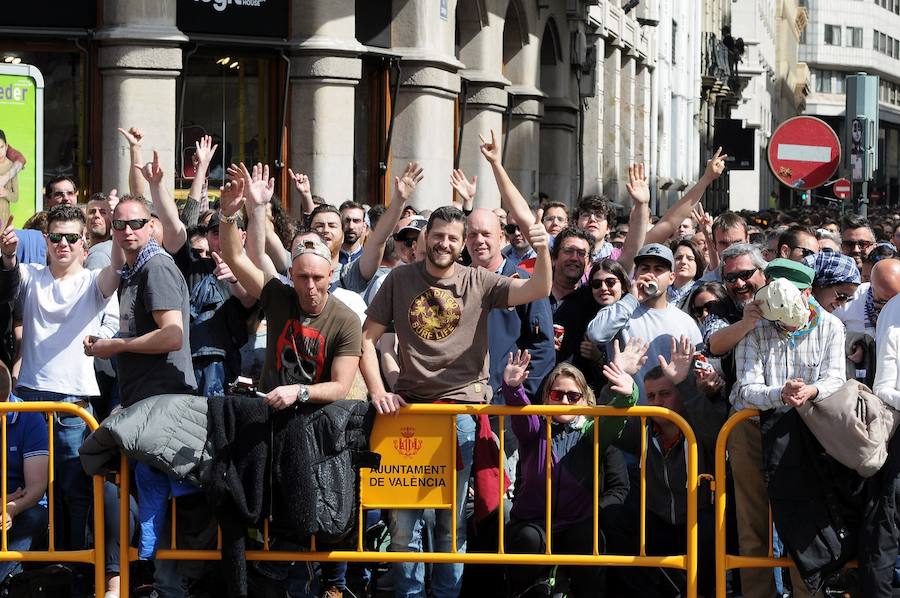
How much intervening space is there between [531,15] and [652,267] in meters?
16.2

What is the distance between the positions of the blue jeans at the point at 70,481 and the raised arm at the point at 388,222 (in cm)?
212

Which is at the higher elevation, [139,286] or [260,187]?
[260,187]

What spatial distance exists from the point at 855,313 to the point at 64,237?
472 centimetres

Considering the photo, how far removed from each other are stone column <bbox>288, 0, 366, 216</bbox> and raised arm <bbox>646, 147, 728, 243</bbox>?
25.1ft

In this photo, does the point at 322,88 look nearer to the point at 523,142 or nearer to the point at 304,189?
the point at 304,189

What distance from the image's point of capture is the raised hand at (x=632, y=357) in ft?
25.7

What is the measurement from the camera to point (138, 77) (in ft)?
54.1

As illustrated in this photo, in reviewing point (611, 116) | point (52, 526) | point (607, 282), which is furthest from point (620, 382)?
point (611, 116)

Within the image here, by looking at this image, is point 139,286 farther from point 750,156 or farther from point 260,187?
point 750,156

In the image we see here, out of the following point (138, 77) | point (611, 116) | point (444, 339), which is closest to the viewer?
point (444, 339)

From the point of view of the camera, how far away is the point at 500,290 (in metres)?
7.90

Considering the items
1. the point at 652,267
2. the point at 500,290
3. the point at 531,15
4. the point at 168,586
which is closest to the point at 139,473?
the point at 168,586

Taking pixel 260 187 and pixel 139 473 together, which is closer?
pixel 139 473

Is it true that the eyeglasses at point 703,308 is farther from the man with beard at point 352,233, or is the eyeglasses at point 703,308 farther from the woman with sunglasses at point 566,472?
the man with beard at point 352,233
